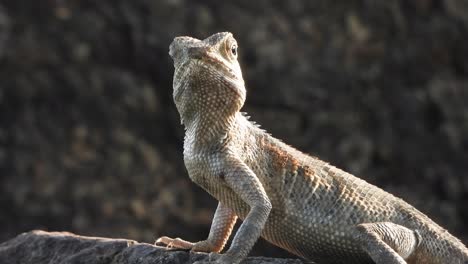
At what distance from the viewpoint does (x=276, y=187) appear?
8766 mm

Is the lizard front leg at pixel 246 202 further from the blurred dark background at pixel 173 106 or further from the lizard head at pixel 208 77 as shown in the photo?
the blurred dark background at pixel 173 106

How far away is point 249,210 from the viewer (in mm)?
8656

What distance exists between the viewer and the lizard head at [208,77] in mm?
8594

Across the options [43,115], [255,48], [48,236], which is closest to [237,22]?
[255,48]

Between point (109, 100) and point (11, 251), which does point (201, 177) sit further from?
point (109, 100)

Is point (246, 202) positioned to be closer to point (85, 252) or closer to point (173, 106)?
point (85, 252)

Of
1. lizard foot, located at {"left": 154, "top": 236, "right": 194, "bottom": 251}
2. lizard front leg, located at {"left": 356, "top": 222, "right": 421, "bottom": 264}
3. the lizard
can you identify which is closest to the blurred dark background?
lizard foot, located at {"left": 154, "top": 236, "right": 194, "bottom": 251}

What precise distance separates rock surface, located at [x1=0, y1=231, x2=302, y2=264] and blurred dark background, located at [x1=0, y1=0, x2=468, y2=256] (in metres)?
9.07

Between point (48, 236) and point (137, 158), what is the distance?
1021 centimetres

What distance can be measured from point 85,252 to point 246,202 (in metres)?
1.68

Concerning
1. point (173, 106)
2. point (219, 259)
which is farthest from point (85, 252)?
A: point (173, 106)

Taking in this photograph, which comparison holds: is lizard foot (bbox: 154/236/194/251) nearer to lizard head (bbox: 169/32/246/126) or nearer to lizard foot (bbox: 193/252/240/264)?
lizard foot (bbox: 193/252/240/264)

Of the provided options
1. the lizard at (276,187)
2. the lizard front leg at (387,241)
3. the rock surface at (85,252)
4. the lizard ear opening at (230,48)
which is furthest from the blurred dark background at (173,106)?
the lizard front leg at (387,241)

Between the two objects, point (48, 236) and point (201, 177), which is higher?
point (201, 177)
